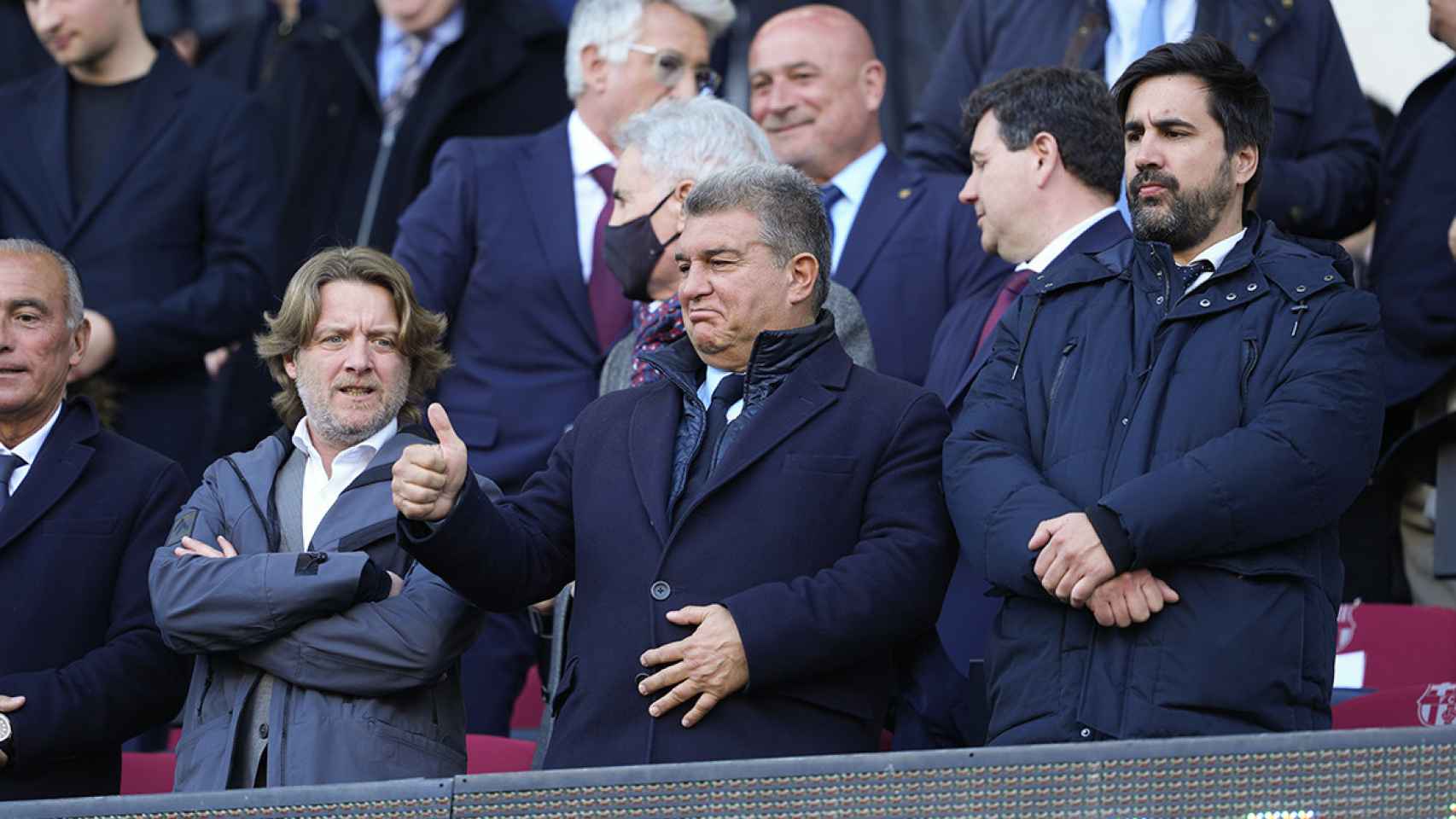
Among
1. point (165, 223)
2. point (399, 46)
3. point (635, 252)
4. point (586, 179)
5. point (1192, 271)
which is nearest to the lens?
point (1192, 271)

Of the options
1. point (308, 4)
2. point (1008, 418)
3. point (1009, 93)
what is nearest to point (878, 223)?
point (1009, 93)

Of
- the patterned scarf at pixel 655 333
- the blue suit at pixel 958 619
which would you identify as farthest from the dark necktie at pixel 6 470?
the blue suit at pixel 958 619

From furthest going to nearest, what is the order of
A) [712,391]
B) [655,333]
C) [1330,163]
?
1. [1330,163]
2. [655,333]
3. [712,391]

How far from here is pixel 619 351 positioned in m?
5.46

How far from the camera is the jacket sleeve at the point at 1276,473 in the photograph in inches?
156

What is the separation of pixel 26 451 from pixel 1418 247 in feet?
12.0

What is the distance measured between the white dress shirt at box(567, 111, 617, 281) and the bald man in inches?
18.5

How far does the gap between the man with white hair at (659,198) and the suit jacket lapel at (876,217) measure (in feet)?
1.36

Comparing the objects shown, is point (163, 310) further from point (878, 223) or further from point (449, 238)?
point (878, 223)

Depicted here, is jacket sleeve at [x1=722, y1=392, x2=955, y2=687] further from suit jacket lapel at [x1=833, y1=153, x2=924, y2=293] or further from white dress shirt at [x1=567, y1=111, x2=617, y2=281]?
white dress shirt at [x1=567, y1=111, x2=617, y2=281]

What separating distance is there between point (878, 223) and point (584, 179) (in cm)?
90

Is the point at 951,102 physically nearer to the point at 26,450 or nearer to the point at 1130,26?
the point at 1130,26

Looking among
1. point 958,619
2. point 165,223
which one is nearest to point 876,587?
point 958,619

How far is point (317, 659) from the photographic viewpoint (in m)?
4.45
